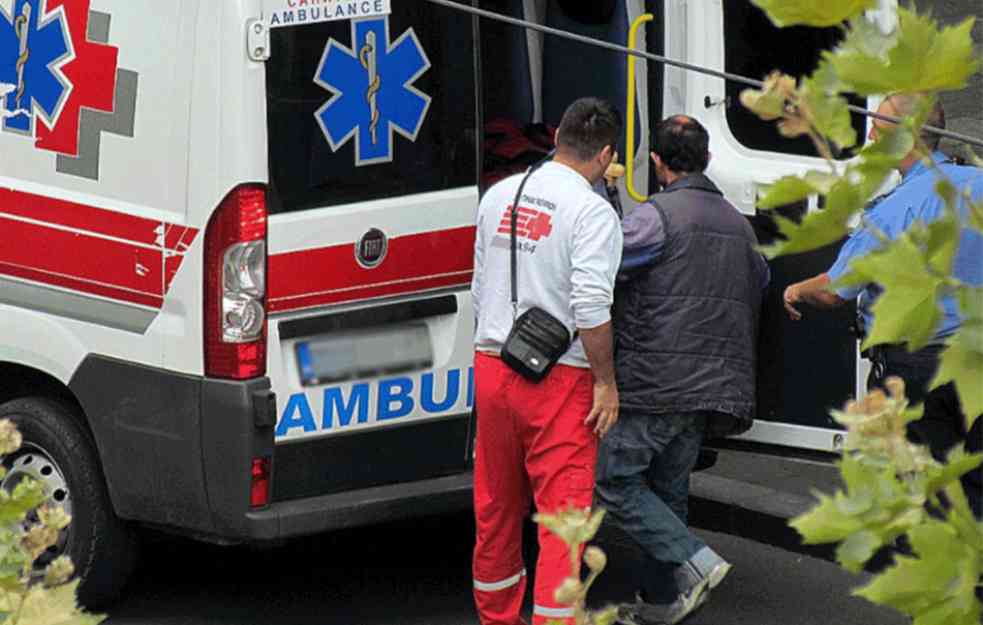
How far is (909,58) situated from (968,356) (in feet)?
0.77

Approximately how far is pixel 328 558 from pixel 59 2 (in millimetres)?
2168

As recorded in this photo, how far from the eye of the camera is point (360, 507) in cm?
555

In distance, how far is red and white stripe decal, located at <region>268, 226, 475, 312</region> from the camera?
534 cm

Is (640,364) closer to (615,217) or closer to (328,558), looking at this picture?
(615,217)

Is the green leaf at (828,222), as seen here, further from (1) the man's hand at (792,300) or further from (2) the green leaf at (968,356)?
(1) the man's hand at (792,300)

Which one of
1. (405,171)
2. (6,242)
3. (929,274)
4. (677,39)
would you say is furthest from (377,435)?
(929,274)

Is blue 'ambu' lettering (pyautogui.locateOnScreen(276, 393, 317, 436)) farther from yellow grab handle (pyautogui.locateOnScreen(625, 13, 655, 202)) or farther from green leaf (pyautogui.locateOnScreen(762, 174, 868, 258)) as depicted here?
green leaf (pyautogui.locateOnScreen(762, 174, 868, 258))

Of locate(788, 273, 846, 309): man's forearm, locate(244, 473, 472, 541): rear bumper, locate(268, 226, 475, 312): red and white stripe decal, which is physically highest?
locate(268, 226, 475, 312): red and white stripe decal

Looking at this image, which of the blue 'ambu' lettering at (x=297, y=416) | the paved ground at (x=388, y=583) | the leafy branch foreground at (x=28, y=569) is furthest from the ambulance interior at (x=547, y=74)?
the leafy branch foreground at (x=28, y=569)

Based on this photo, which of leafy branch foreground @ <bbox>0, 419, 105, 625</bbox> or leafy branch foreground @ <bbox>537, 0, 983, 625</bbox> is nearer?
leafy branch foreground @ <bbox>537, 0, 983, 625</bbox>

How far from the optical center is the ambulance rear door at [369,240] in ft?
17.5

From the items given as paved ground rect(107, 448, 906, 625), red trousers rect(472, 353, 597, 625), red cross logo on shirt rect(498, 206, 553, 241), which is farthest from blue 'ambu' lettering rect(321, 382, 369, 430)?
paved ground rect(107, 448, 906, 625)

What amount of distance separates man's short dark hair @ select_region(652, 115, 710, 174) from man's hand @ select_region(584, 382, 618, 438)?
2.50 ft

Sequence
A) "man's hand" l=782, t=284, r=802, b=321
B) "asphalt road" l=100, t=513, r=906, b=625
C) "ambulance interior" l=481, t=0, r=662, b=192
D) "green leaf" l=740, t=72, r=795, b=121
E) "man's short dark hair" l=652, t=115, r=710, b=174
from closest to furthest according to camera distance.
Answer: "green leaf" l=740, t=72, r=795, b=121 → "man's hand" l=782, t=284, r=802, b=321 → "man's short dark hair" l=652, t=115, r=710, b=174 → "asphalt road" l=100, t=513, r=906, b=625 → "ambulance interior" l=481, t=0, r=662, b=192
